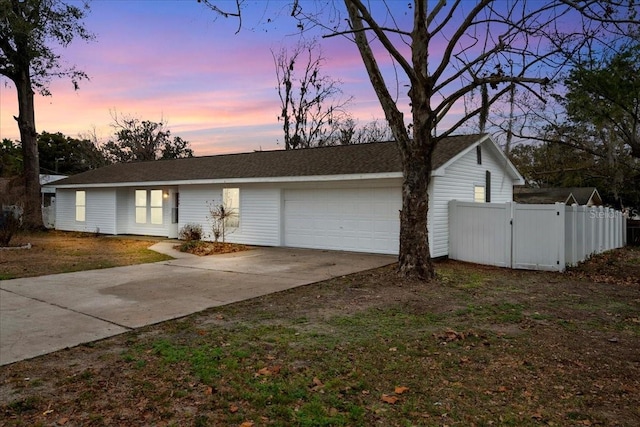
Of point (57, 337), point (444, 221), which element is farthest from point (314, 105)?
point (57, 337)

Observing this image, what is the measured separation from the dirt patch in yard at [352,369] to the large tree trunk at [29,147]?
810 inches

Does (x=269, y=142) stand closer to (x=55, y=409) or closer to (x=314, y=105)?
(x=314, y=105)

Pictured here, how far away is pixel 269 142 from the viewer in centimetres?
3725

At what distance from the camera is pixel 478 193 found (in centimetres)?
1539

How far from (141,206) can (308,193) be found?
32.3 feet

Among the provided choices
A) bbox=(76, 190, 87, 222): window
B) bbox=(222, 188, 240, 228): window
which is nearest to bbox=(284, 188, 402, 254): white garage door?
bbox=(222, 188, 240, 228): window

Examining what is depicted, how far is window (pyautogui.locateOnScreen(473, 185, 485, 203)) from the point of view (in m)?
15.1

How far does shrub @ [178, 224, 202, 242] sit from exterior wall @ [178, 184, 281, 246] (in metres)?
0.26

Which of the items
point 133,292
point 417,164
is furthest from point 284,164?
point 133,292

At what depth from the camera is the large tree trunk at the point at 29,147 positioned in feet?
73.7

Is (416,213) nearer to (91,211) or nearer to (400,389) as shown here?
(400,389)

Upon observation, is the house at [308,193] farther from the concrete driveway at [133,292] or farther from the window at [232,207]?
the concrete driveway at [133,292]

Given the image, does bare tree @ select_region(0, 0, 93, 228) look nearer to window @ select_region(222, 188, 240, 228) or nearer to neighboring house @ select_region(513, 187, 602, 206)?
window @ select_region(222, 188, 240, 228)

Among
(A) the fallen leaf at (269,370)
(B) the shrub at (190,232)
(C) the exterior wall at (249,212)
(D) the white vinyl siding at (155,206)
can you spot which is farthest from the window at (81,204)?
(A) the fallen leaf at (269,370)
